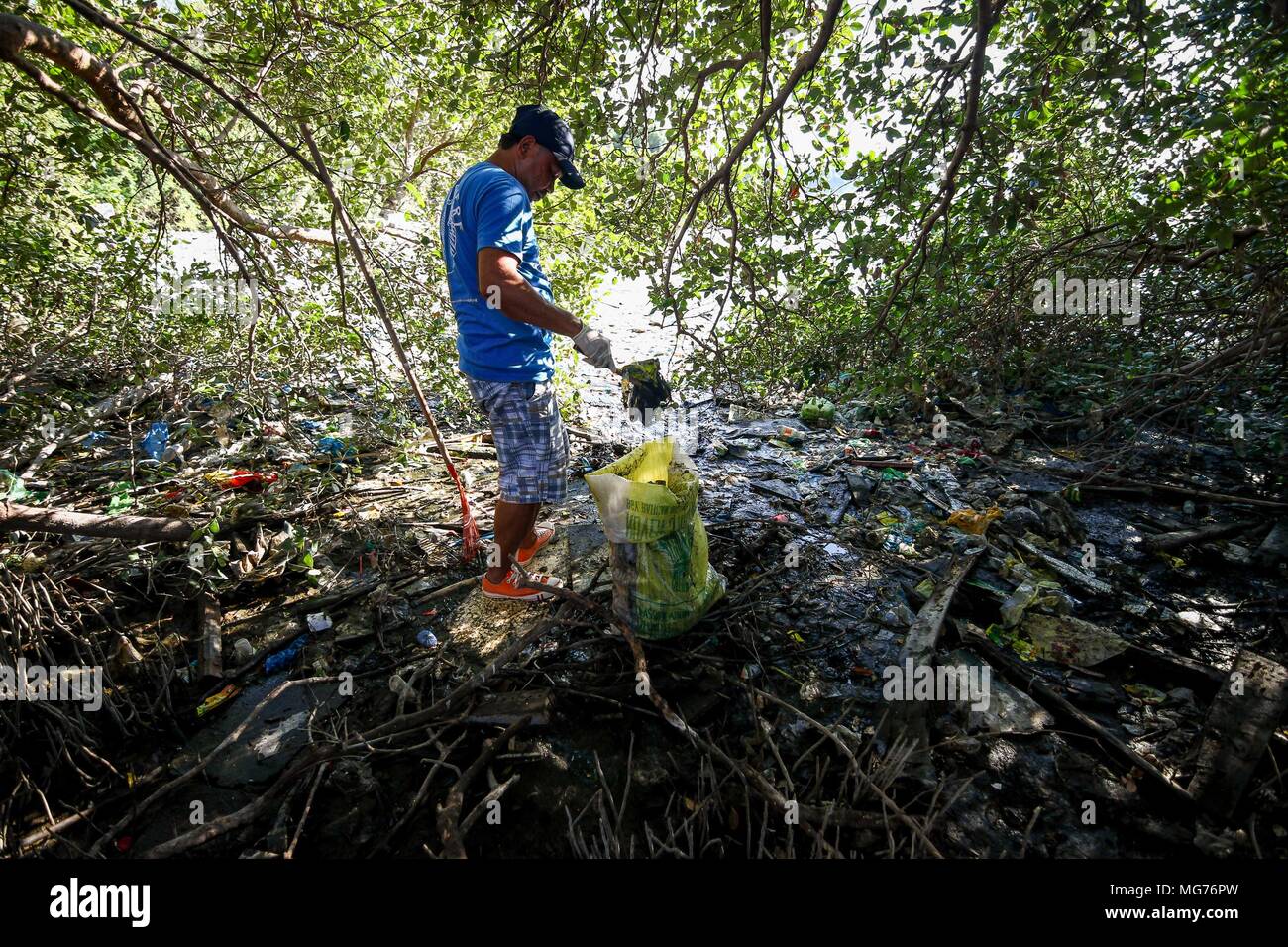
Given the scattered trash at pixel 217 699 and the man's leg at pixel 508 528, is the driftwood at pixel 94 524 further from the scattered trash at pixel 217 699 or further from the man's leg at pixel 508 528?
the man's leg at pixel 508 528

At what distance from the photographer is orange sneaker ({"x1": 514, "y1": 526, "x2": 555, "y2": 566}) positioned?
3.12m

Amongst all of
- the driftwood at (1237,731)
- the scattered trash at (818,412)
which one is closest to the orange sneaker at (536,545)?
the driftwood at (1237,731)

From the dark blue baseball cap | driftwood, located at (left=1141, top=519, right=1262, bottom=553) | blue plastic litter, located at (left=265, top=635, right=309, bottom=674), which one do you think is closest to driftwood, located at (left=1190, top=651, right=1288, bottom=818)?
driftwood, located at (left=1141, top=519, right=1262, bottom=553)

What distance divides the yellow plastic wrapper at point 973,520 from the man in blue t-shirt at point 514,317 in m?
2.53

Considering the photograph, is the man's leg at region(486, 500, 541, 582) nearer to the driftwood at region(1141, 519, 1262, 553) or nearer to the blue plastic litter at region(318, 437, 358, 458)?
the blue plastic litter at region(318, 437, 358, 458)

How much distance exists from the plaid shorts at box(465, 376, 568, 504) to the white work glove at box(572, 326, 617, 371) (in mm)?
A: 295

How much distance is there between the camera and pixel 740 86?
2746 mm

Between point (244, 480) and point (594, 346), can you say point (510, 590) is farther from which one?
point (244, 480)

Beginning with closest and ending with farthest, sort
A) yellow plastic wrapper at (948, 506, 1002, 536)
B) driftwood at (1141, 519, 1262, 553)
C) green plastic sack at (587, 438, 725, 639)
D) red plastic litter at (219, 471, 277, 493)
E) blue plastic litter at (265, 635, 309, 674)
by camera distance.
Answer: green plastic sack at (587, 438, 725, 639) < blue plastic litter at (265, 635, 309, 674) < driftwood at (1141, 519, 1262, 553) < yellow plastic wrapper at (948, 506, 1002, 536) < red plastic litter at (219, 471, 277, 493)

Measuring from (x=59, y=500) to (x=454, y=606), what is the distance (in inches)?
101

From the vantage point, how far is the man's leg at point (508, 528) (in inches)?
103
